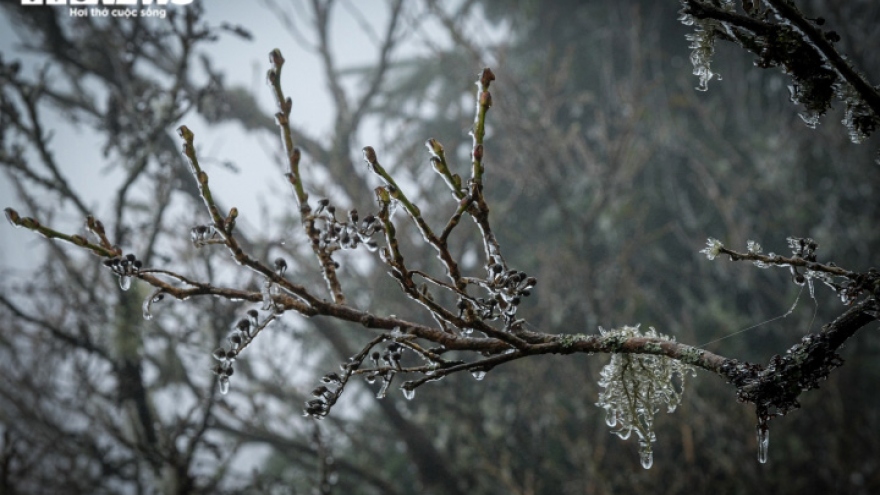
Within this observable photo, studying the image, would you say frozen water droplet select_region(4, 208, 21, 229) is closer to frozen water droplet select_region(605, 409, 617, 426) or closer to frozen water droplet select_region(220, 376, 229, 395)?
frozen water droplet select_region(220, 376, 229, 395)

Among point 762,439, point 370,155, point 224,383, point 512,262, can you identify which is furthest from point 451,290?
point 512,262

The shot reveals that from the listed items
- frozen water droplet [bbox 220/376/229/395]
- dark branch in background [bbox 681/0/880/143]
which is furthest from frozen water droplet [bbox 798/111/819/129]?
frozen water droplet [bbox 220/376/229/395]

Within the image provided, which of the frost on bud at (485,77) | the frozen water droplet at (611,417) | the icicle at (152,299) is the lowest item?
the frozen water droplet at (611,417)

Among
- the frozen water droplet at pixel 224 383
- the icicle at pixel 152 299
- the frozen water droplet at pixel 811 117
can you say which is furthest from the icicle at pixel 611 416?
the icicle at pixel 152 299

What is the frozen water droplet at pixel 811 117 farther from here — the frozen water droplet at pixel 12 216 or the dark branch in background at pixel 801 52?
the frozen water droplet at pixel 12 216

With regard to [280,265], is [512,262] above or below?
above

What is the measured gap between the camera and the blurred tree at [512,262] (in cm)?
366

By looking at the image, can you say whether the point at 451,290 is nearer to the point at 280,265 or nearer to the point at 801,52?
the point at 280,265

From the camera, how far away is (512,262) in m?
6.94

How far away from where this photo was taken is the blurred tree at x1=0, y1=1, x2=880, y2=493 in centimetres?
366

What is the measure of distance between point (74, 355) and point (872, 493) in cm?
681

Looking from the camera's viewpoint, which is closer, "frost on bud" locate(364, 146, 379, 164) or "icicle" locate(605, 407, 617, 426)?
"frost on bud" locate(364, 146, 379, 164)

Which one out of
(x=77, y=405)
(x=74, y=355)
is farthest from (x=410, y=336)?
(x=77, y=405)

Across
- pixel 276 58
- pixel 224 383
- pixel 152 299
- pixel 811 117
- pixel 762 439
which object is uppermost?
pixel 276 58
